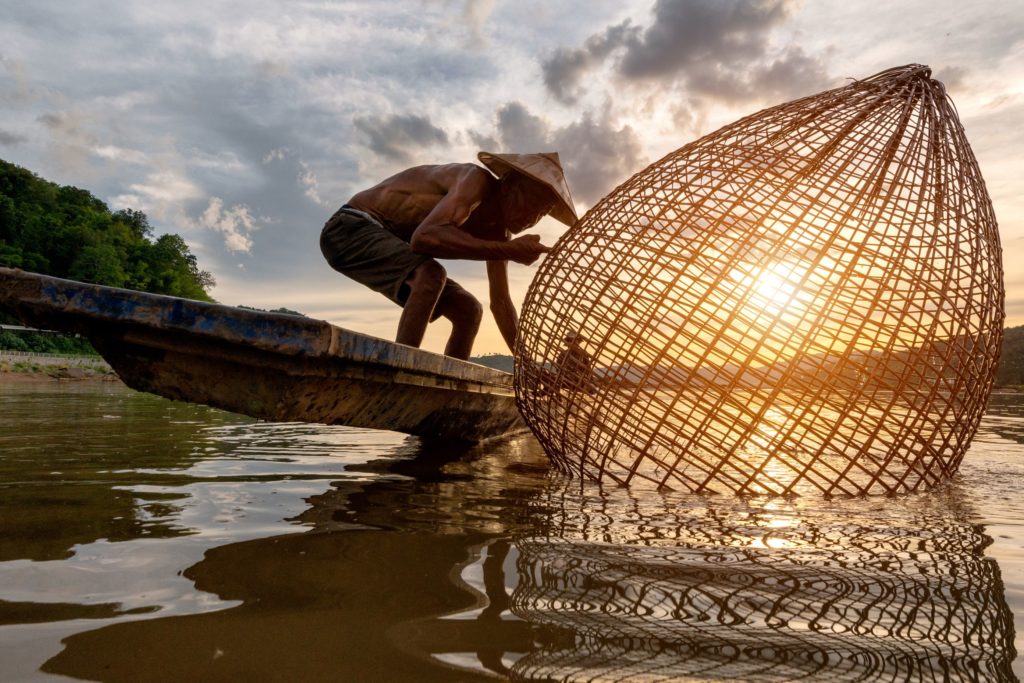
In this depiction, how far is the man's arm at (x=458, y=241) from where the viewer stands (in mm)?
3309

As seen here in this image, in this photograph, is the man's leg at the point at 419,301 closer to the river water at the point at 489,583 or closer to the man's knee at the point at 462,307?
the man's knee at the point at 462,307

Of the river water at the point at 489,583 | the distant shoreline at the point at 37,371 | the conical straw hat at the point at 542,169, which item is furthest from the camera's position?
the distant shoreline at the point at 37,371

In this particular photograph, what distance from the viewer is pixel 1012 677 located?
0.93 meters

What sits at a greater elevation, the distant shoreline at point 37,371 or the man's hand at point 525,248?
the man's hand at point 525,248

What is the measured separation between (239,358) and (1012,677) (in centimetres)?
195

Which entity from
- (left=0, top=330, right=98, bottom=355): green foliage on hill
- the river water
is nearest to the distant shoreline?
(left=0, top=330, right=98, bottom=355): green foliage on hill

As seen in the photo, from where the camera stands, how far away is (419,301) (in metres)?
3.86

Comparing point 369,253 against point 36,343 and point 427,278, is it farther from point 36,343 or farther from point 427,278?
point 36,343

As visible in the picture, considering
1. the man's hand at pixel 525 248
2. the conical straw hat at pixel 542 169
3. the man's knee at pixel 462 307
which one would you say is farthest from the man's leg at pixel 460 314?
the man's hand at pixel 525 248

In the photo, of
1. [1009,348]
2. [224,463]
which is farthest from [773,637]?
[1009,348]

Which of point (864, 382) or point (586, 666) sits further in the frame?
point (864, 382)

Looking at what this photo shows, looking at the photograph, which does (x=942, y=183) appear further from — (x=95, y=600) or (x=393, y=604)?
(x=95, y=600)

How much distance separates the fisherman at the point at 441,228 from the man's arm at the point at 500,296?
383 mm

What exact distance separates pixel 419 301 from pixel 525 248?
0.85m
